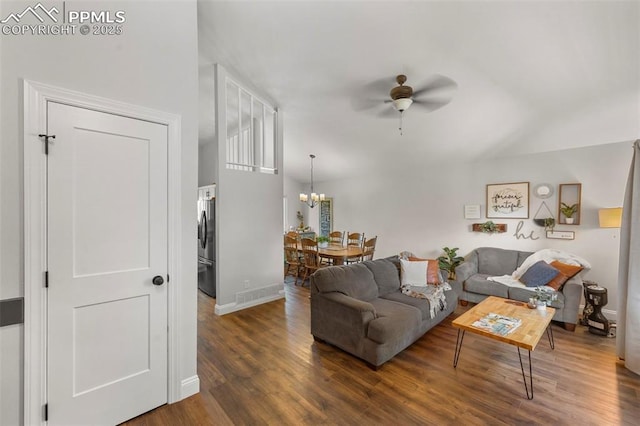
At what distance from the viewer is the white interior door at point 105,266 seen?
1596 millimetres

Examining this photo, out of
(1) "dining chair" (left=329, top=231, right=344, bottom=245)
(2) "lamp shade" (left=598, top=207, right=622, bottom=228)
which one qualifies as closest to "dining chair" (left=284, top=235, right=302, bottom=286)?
(1) "dining chair" (left=329, top=231, right=344, bottom=245)

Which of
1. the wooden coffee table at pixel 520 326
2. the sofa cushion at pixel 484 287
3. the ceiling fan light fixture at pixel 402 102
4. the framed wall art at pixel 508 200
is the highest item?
the ceiling fan light fixture at pixel 402 102

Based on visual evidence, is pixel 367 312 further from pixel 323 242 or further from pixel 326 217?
pixel 326 217

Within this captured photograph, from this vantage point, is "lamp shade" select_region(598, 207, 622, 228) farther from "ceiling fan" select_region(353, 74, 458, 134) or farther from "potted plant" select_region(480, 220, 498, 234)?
"ceiling fan" select_region(353, 74, 458, 134)

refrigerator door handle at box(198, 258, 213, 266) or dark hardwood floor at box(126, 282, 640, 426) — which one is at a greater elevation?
refrigerator door handle at box(198, 258, 213, 266)

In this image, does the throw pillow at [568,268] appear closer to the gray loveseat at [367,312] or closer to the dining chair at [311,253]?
the gray loveseat at [367,312]

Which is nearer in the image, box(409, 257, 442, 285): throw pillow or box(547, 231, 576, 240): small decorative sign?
box(409, 257, 442, 285): throw pillow

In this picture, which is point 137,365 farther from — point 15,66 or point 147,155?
point 15,66

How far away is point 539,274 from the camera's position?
360cm

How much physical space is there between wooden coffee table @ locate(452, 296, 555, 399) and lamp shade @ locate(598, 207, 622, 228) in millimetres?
1713

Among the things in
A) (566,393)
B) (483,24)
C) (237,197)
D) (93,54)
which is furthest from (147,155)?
(566,393)

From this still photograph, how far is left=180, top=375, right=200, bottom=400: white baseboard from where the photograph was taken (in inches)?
81.2

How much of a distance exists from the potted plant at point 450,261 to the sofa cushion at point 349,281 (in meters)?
2.31

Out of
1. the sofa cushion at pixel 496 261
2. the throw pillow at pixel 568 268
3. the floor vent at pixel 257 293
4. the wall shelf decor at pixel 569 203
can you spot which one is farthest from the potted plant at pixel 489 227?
the floor vent at pixel 257 293
